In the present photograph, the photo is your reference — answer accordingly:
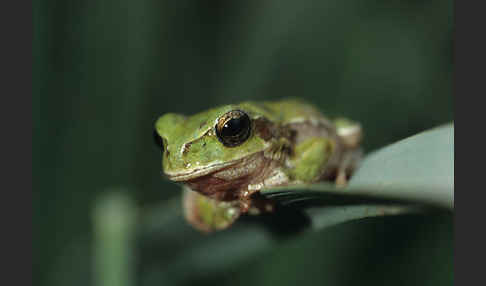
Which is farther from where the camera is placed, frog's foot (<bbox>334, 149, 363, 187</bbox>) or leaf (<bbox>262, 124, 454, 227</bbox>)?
frog's foot (<bbox>334, 149, 363, 187</bbox>)

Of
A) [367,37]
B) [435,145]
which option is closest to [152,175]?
[367,37]

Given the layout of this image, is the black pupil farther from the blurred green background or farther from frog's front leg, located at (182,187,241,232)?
the blurred green background

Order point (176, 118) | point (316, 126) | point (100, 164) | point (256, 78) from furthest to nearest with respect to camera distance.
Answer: point (256, 78)
point (100, 164)
point (316, 126)
point (176, 118)

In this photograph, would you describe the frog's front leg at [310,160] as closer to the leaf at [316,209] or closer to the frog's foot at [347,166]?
the frog's foot at [347,166]

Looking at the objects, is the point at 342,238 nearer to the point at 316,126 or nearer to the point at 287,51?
the point at 316,126

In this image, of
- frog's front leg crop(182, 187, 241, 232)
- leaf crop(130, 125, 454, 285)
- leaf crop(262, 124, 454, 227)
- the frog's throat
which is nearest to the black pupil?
the frog's throat

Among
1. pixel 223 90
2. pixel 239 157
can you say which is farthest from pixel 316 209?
pixel 223 90
